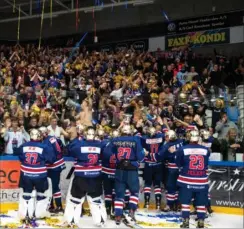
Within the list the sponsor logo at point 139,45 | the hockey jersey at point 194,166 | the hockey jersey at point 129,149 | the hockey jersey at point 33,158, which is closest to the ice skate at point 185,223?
the hockey jersey at point 194,166

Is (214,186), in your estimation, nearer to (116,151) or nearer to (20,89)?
(116,151)

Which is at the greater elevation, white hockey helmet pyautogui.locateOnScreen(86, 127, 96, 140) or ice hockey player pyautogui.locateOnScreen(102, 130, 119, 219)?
white hockey helmet pyautogui.locateOnScreen(86, 127, 96, 140)

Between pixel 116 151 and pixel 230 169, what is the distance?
9.57ft

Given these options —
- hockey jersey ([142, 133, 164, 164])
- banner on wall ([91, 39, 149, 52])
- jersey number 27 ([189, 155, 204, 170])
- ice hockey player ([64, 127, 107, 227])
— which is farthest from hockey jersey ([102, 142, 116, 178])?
banner on wall ([91, 39, 149, 52])

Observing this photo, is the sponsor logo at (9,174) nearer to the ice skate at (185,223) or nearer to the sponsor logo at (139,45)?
the ice skate at (185,223)

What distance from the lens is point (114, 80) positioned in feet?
48.8

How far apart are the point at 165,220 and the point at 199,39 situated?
1246cm

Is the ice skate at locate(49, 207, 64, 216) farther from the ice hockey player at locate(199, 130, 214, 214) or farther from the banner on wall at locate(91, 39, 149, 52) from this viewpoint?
the banner on wall at locate(91, 39, 149, 52)

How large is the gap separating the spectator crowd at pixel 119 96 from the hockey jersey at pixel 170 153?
484 millimetres

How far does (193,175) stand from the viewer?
7.65 meters

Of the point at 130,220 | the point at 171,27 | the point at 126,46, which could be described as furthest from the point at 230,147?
the point at 126,46

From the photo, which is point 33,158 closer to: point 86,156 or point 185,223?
point 86,156

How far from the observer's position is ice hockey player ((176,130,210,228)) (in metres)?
7.64

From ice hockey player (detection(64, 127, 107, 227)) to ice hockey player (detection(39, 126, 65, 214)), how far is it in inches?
27.3
